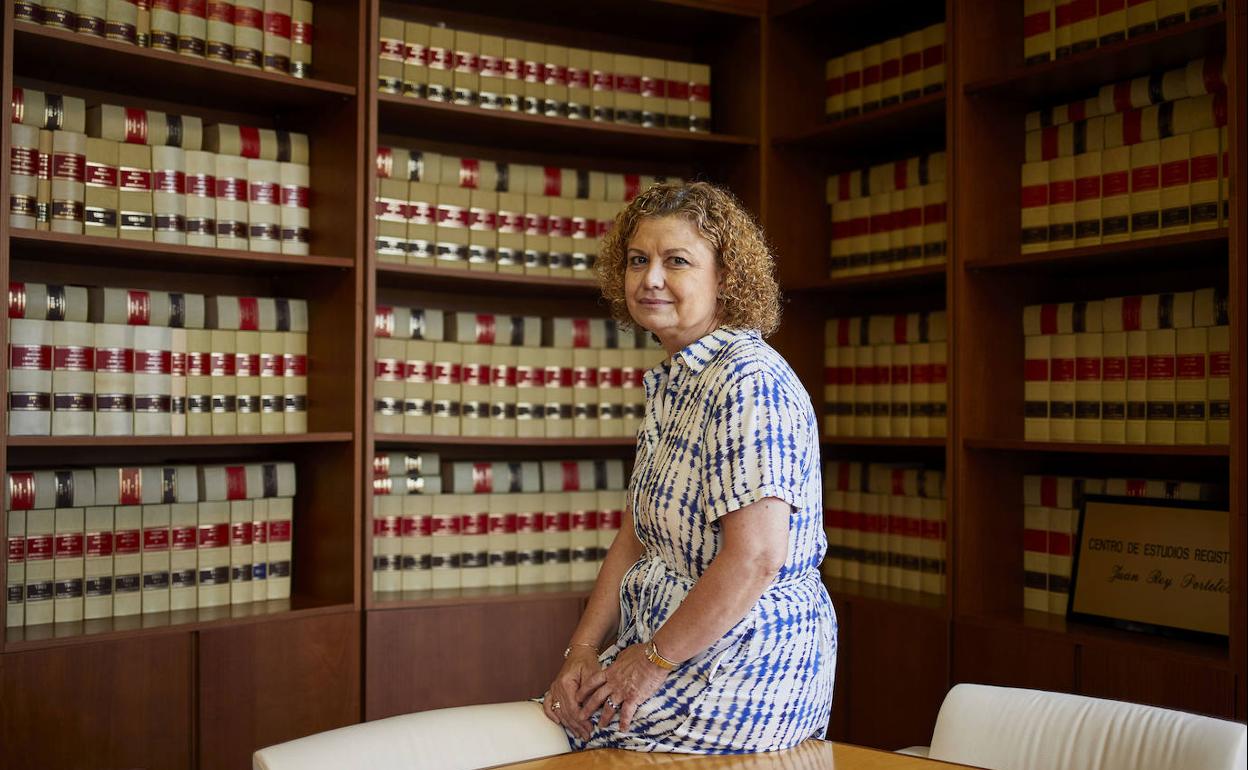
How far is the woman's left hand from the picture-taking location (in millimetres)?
1829

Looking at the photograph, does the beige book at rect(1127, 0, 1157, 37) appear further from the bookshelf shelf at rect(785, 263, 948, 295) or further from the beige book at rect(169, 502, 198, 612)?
the beige book at rect(169, 502, 198, 612)

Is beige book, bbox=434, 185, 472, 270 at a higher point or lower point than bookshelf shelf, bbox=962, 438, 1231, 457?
higher

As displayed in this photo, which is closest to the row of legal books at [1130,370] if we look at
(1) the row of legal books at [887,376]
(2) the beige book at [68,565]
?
(1) the row of legal books at [887,376]

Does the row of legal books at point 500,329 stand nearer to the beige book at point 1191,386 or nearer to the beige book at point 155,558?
the beige book at point 155,558

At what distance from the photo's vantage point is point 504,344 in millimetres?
3578

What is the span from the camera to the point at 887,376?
11.6ft

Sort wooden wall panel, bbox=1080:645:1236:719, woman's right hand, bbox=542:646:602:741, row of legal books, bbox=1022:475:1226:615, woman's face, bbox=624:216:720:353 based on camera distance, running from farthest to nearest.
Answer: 1. row of legal books, bbox=1022:475:1226:615
2. wooden wall panel, bbox=1080:645:1236:719
3. woman's face, bbox=624:216:720:353
4. woman's right hand, bbox=542:646:602:741

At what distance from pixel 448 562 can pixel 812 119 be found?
1805 mm

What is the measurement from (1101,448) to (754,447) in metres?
1.42

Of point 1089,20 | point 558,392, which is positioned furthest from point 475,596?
point 1089,20

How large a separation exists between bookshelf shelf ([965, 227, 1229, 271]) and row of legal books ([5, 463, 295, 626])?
6.64 feet

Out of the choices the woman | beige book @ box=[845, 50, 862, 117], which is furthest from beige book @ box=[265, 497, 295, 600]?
beige book @ box=[845, 50, 862, 117]

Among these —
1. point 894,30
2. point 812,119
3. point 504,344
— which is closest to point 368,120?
point 504,344

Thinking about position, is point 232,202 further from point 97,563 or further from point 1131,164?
point 1131,164
